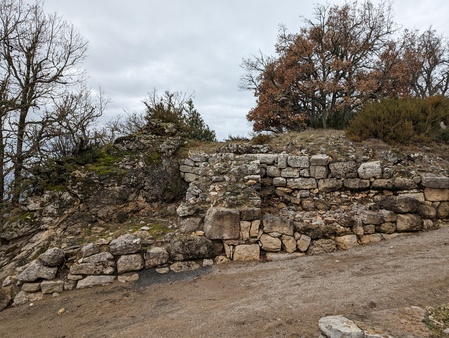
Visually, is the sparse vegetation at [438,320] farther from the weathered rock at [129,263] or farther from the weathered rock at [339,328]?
the weathered rock at [129,263]

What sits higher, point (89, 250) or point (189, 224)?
point (189, 224)

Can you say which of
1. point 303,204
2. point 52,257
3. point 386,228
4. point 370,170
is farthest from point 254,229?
point 52,257

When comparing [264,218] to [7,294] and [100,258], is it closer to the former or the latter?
[100,258]

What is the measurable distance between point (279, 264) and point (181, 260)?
215 cm

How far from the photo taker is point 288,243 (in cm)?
623

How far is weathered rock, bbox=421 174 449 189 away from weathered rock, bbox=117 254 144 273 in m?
7.43

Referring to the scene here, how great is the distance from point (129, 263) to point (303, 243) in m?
3.92

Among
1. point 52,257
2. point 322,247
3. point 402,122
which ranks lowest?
point 322,247

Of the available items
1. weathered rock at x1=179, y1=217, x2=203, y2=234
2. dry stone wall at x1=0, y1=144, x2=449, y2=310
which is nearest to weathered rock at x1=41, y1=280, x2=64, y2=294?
dry stone wall at x1=0, y1=144, x2=449, y2=310

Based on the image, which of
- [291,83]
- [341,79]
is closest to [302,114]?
[291,83]

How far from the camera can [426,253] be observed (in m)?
5.53

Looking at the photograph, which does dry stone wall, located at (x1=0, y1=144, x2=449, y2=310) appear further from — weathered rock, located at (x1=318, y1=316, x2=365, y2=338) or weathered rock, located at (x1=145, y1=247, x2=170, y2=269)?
weathered rock, located at (x1=318, y1=316, x2=365, y2=338)

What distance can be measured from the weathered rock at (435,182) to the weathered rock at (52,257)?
900cm

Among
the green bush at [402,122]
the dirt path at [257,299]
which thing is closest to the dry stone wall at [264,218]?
the dirt path at [257,299]
